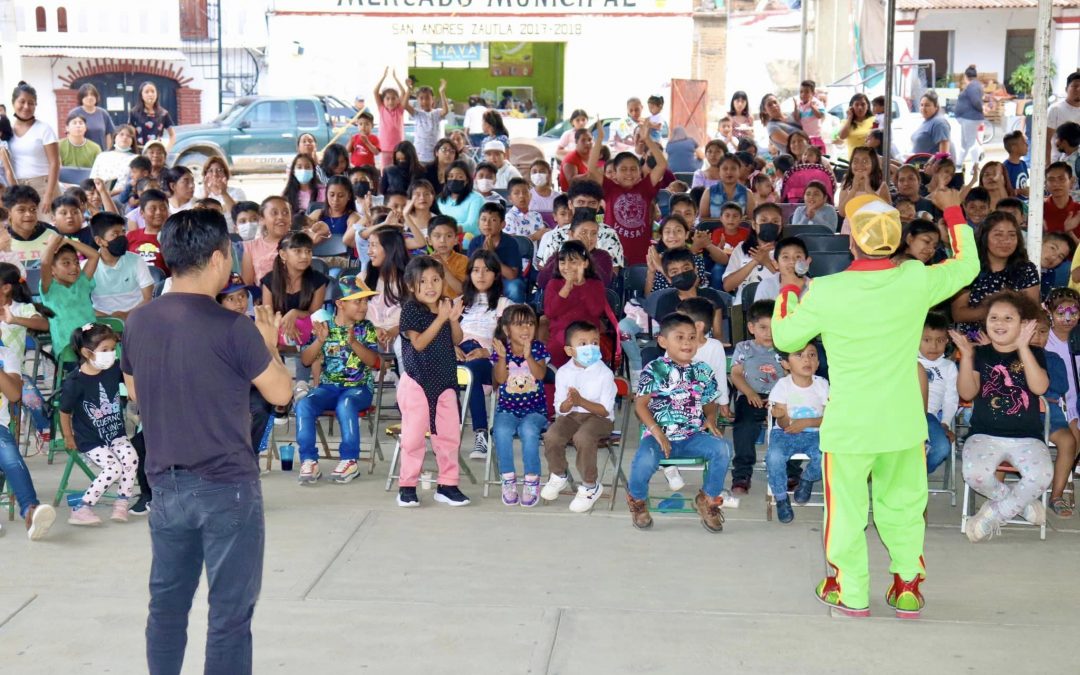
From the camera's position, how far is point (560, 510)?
688cm

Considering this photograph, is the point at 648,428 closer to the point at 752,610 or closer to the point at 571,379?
the point at 571,379

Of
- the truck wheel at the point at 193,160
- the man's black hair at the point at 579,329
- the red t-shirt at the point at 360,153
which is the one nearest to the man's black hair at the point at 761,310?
the man's black hair at the point at 579,329

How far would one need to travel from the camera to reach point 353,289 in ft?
27.1

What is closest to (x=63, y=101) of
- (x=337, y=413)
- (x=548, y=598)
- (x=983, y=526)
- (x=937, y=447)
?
(x=337, y=413)

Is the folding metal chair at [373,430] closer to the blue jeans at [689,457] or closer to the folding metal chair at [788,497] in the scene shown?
the blue jeans at [689,457]

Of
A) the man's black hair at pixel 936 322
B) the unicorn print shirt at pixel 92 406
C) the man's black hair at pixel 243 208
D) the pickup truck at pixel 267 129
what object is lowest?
the unicorn print shirt at pixel 92 406

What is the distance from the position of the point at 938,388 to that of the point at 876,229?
2.04m

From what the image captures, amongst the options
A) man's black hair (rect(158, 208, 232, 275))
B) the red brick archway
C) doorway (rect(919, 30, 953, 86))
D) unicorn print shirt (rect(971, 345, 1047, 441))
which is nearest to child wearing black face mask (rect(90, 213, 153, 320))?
man's black hair (rect(158, 208, 232, 275))

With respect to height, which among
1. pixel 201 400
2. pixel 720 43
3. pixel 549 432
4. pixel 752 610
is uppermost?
pixel 720 43

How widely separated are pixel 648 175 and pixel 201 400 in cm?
708

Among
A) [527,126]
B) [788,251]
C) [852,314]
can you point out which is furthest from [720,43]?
[852,314]

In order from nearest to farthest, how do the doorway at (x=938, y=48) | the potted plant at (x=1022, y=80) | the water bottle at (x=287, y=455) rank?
the water bottle at (x=287, y=455)
the potted plant at (x=1022, y=80)
the doorway at (x=938, y=48)

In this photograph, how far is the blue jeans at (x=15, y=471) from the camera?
6375 millimetres

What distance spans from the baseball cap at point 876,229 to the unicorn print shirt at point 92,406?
3.73 meters
